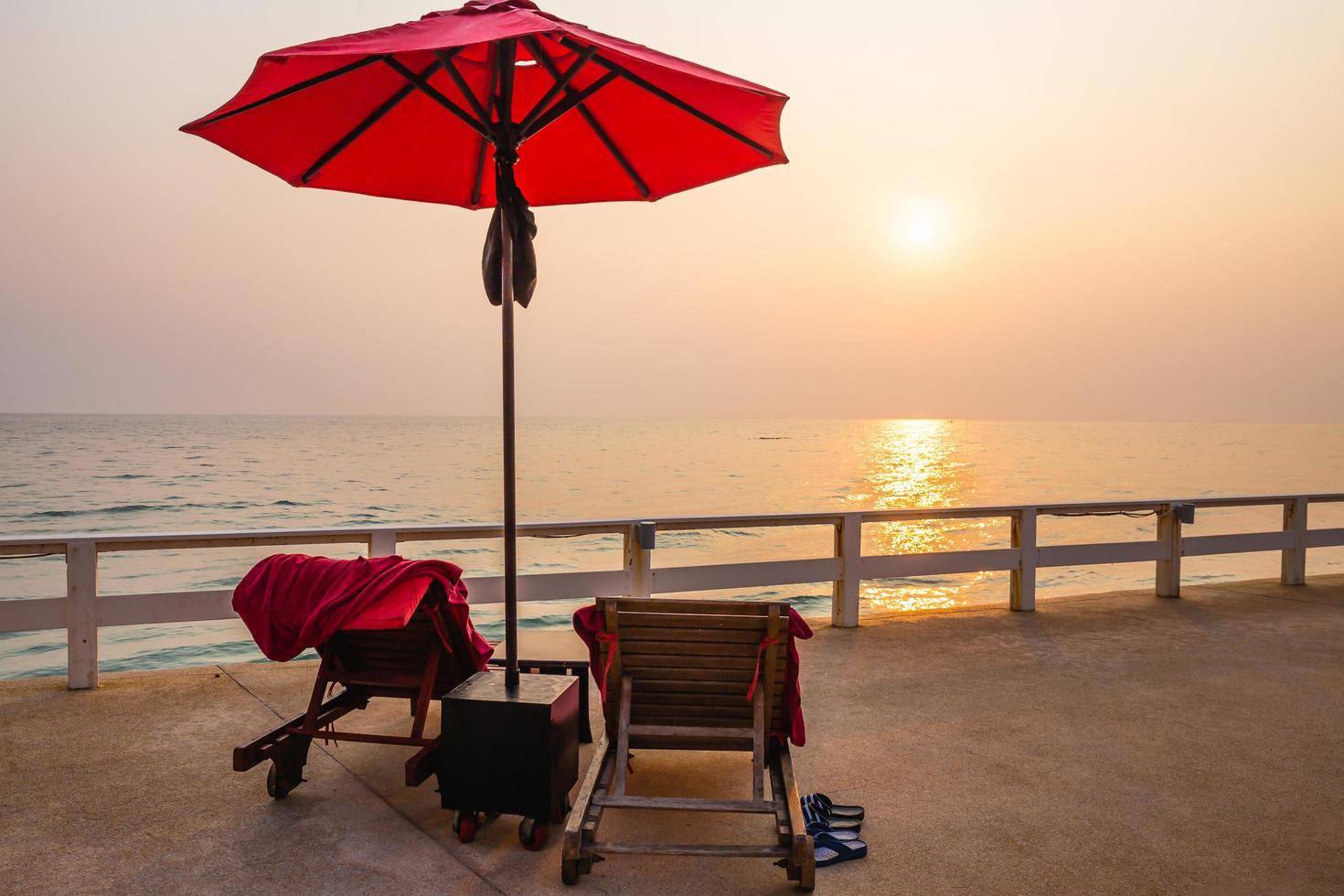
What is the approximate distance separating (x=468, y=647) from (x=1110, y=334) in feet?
114

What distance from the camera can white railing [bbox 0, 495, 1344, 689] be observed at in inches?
163

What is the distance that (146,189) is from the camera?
2052 centimetres

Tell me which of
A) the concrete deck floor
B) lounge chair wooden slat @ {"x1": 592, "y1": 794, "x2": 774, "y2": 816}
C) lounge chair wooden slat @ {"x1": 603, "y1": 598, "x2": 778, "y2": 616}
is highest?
lounge chair wooden slat @ {"x1": 603, "y1": 598, "x2": 778, "y2": 616}

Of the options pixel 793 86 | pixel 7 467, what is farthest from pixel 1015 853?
pixel 7 467

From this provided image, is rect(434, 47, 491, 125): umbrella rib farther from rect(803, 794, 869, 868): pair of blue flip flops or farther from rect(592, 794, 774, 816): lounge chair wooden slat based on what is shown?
rect(803, 794, 869, 868): pair of blue flip flops

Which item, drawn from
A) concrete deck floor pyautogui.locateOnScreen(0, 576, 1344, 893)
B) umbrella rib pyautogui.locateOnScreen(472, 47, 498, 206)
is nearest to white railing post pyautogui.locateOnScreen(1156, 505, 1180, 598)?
concrete deck floor pyautogui.locateOnScreen(0, 576, 1344, 893)

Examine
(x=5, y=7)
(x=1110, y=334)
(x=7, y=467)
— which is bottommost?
(x=7, y=467)

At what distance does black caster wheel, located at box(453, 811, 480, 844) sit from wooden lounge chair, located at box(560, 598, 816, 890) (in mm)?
384

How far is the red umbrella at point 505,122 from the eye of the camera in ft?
8.28

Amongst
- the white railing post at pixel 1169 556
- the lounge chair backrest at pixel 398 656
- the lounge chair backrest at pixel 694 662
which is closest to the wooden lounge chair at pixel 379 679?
the lounge chair backrest at pixel 398 656

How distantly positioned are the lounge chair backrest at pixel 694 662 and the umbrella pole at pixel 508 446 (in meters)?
0.30

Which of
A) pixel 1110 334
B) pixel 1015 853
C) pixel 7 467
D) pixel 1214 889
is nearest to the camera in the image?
pixel 1214 889

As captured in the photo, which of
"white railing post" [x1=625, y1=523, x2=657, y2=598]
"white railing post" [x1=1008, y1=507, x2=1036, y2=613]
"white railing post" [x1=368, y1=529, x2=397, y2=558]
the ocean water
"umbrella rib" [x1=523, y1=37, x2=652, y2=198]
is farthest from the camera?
the ocean water

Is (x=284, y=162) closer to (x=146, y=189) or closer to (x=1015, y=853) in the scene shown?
(x=1015, y=853)
